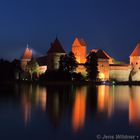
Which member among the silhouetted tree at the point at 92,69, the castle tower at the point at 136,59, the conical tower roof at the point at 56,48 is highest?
the conical tower roof at the point at 56,48

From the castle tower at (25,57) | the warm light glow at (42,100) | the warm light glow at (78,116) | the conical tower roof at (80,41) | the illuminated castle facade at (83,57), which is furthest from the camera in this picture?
the castle tower at (25,57)

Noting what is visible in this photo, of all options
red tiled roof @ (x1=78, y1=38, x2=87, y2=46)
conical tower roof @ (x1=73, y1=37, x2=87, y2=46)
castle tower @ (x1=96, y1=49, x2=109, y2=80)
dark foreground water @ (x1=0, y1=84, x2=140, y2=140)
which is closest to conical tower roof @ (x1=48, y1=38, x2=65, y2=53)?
conical tower roof @ (x1=73, y1=37, x2=87, y2=46)

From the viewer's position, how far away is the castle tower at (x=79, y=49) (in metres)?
57.1

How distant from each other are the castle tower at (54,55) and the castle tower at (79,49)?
3.56m

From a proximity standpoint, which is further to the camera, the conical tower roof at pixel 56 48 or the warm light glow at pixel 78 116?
the conical tower roof at pixel 56 48

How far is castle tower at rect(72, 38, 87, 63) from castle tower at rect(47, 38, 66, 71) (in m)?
3.56

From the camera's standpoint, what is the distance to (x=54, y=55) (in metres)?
53.3

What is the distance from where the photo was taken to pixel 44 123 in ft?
42.7

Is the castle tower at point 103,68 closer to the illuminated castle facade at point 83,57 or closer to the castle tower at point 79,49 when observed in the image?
the illuminated castle facade at point 83,57

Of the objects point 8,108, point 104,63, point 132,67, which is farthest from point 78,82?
point 8,108

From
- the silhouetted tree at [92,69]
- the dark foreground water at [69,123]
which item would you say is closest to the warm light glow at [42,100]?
the dark foreground water at [69,123]

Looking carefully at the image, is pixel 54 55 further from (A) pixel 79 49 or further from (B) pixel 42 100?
(B) pixel 42 100

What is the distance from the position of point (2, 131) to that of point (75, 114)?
465 cm

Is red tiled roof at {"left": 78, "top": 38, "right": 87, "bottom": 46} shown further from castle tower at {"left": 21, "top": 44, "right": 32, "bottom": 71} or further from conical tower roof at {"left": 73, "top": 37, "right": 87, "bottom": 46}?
castle tower at {"left": 21, "top": 44, "right": 32, "bottom": 71}
